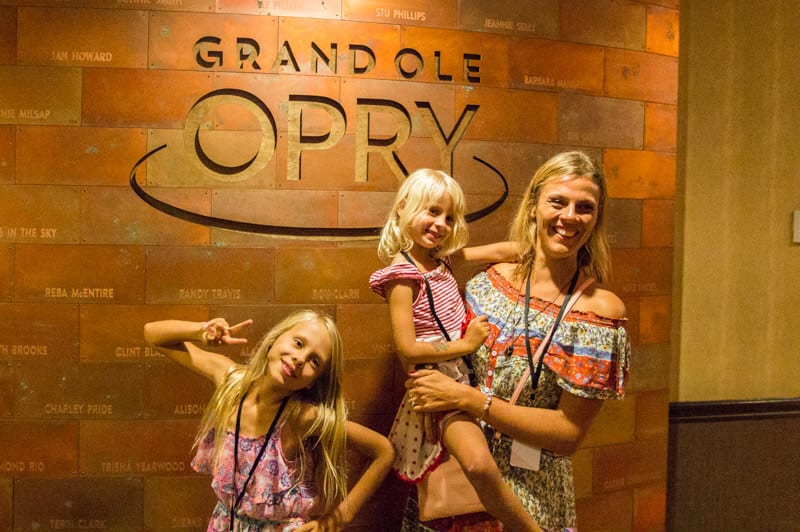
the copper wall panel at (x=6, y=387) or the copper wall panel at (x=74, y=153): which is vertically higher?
the copper wall panel at (x=74, y=153)

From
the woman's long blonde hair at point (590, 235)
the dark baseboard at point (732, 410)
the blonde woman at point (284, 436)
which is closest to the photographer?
the woman's long blonde hair at point (590, 235)

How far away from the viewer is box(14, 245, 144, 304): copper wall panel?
2807 mm

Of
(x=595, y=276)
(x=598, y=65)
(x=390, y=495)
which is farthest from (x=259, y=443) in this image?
(x=598, y=65)

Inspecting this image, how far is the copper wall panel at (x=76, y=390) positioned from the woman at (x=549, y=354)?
4.10 feet

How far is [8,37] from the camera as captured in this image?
9.10 ft

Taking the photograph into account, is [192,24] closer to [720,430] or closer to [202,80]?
[202,80]

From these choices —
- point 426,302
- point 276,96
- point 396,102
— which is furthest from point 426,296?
point 276,96

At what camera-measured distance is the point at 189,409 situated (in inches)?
113

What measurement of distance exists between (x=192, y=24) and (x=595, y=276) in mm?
1713

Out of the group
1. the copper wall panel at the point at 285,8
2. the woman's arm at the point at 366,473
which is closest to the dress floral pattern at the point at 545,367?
the woman's arm at the point at 366,473

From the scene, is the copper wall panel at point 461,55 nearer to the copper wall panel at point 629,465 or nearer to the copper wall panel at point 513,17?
the copper wall panel at point 513,17

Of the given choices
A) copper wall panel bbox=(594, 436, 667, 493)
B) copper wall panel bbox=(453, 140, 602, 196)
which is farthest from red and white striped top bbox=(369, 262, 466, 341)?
copper wall panel bbox=(594, 436, 667, 493)

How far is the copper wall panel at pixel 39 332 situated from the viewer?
281cm

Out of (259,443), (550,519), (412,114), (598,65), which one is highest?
(598,65)
